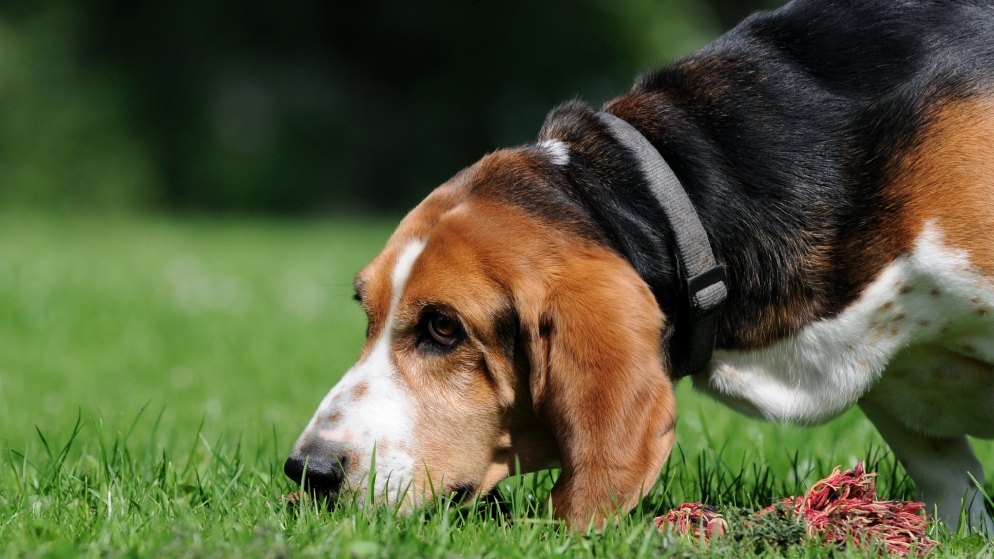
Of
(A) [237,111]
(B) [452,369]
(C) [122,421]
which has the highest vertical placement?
(A) [237,111]

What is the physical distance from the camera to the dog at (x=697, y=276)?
352 cm

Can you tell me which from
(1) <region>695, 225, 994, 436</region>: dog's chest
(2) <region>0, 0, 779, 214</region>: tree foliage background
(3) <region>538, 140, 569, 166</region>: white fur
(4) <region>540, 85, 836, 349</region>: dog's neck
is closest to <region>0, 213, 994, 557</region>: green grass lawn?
(1) <region>695, 225, 994, 436</region>: dog's chest

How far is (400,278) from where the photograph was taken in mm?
3768

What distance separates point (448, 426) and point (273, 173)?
66.5ft

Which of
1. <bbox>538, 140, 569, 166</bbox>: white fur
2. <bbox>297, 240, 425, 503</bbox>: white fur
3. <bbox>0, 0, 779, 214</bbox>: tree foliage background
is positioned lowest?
<bbox>297, 240, 425, 503</bbox>: white fur

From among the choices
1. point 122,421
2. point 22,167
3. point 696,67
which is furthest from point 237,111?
point 696,67

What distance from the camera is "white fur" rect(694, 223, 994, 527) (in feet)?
11.8

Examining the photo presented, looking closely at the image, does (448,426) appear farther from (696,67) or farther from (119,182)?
(119,182)

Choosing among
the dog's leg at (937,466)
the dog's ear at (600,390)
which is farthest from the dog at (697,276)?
the dog's leg at (937,466)

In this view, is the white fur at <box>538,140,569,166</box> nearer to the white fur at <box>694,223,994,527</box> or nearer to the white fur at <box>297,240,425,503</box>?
the white fur at <box>297,240,425,503</box>

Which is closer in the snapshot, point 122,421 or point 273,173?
point 122,421

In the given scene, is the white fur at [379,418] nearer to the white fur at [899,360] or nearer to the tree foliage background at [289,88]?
the white fur at [899,360]

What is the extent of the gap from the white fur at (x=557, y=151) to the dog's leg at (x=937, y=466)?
1.46m

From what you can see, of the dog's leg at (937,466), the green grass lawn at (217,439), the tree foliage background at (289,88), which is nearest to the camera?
the green grass lawn at (217,439)
